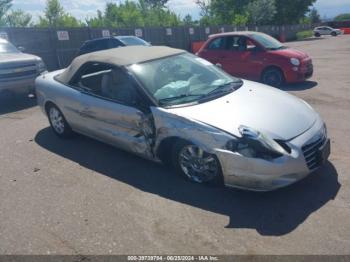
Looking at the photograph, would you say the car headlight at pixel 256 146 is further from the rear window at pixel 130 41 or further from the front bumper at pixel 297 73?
the rear window at pixel 130 41

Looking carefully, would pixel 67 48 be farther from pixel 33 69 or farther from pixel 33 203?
pixel 33 203

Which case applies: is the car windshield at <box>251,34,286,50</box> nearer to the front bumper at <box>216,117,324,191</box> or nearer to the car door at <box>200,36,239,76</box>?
the car door at <box>200,36,239,76</box>

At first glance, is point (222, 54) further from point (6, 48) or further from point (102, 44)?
point (6, 48)

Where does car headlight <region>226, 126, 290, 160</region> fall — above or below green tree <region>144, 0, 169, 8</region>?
below

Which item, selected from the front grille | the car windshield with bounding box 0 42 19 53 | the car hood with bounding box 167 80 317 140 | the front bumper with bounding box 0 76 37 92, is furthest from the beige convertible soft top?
the car windshield with bounding box 0 42 19 53

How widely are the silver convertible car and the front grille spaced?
11 millimetres

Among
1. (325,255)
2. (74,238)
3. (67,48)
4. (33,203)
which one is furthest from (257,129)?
(67,48)

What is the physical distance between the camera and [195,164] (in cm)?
430

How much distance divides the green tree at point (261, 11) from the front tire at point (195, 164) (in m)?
51.5

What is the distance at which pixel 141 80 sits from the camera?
15.4 ft

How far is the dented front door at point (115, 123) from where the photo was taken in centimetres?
465

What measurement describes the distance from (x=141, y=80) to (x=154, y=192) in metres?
1.47

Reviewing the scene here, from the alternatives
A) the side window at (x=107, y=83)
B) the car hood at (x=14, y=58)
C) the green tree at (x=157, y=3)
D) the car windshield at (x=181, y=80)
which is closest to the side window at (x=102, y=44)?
the car hood at (x=14, y=58)

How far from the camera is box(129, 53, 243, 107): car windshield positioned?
4.58 meters
